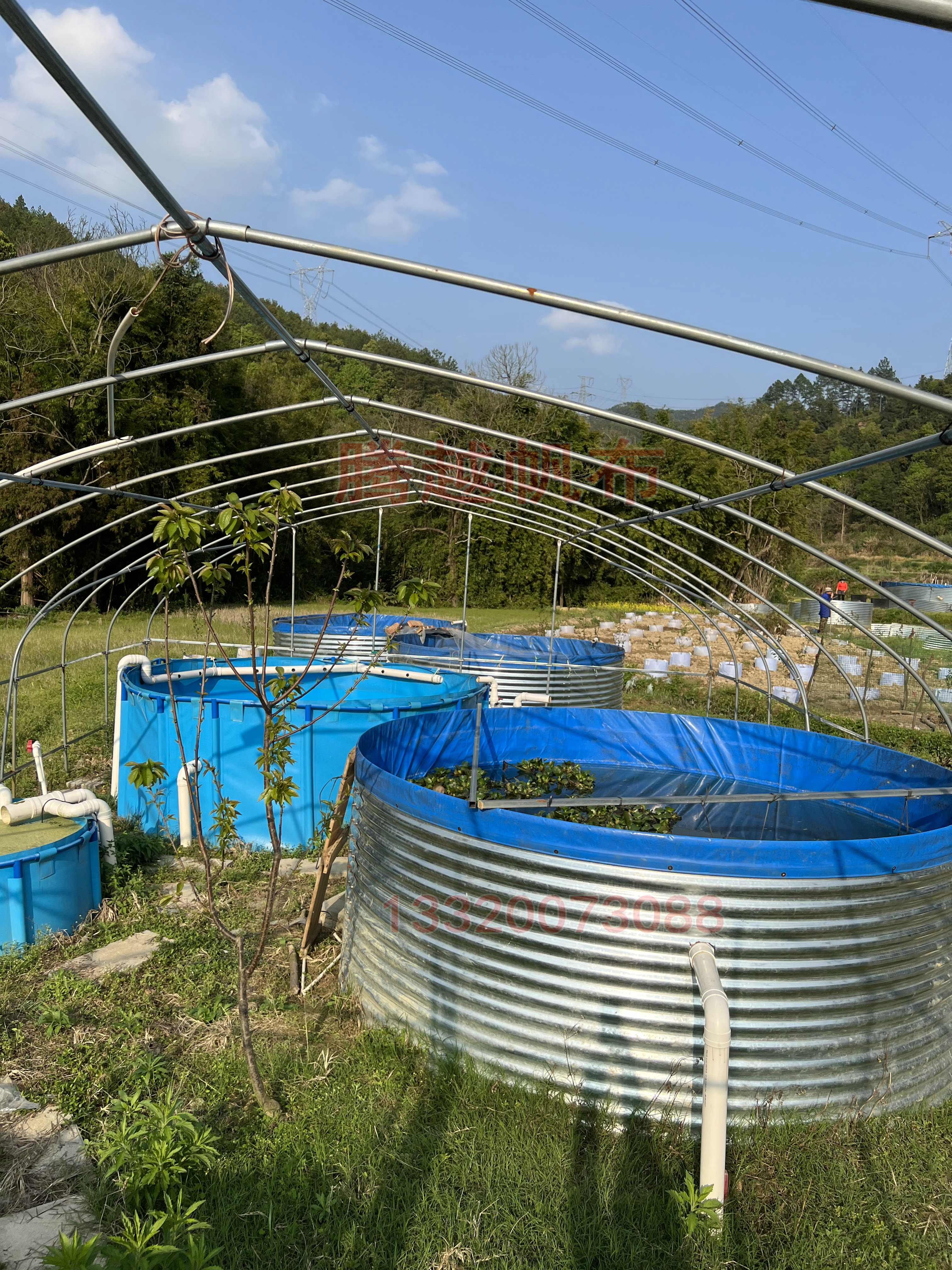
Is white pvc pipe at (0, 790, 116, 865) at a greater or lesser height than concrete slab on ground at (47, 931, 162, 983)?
greater

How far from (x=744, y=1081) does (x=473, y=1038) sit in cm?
137

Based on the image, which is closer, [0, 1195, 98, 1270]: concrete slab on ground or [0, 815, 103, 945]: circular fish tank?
[0, 1195, 98, 1270]: concrete slab on ground

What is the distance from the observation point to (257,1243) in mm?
3250

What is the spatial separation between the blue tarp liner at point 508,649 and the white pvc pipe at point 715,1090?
9.15 m

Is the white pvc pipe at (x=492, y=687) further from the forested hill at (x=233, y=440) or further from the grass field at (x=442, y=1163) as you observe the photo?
the grass field at (x=442, y=1163)

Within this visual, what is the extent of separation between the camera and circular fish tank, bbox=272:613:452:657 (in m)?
14.5

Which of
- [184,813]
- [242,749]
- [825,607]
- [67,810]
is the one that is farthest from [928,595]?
[67,810]

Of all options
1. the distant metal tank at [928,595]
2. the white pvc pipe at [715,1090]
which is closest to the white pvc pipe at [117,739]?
the white pvc pipe at [715,1090]

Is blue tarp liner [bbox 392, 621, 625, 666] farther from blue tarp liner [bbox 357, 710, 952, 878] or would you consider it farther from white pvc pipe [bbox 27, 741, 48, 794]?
white pvc pipe [bbox 27, 741, 48, 794]

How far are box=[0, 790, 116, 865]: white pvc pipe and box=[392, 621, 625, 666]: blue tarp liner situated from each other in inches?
236

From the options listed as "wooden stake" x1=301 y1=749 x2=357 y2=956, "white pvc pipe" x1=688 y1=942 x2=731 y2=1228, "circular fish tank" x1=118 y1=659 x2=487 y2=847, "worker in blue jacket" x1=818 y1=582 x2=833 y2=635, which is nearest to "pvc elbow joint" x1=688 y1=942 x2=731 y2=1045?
"white pvc pipe" x1=688 y1=942 x2=731 y2=1228

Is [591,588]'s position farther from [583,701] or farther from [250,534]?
[250,534]

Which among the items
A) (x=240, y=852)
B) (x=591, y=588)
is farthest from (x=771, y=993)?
(x=591, y=588)

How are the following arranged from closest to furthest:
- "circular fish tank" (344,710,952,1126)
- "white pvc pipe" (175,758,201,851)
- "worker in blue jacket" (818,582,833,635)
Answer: "circular fish tank" (344,710,952,1126)
"white pvc pipe" (175,758,201,851)
"worker in blue jacket" (818,582,833,635)
